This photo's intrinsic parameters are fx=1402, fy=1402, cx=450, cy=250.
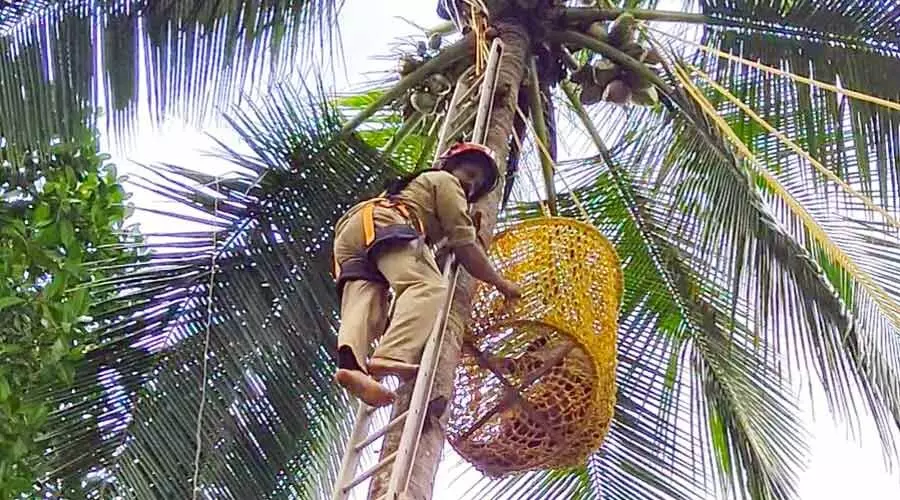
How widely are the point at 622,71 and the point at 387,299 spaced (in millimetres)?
1623

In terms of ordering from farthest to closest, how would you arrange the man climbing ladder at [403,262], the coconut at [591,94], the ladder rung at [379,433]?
the coconut at [591,94] → the man climbing ladder at [403,262] → the ladder rung at [379,433]

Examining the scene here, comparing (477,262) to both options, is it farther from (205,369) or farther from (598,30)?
(598,30)

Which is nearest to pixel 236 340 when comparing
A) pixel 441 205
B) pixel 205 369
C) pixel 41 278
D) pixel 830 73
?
pixel 205 369

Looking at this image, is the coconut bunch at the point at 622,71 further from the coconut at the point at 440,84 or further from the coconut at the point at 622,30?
the coconut at the point at 440,84

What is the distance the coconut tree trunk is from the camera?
2.92 m

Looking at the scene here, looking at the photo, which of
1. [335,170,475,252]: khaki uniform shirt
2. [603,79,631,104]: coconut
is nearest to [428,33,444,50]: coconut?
[603,79,631,104]: coconut

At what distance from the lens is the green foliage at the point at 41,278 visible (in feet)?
12.6

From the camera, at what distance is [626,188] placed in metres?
5.51

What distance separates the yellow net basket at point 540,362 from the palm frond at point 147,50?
1314mm

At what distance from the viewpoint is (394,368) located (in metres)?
3.15

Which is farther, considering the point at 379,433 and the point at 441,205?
the point at 441,205

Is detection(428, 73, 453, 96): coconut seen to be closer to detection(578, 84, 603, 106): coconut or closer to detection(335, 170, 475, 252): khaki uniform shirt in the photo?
detection(578, 84, 603, 106): coconut

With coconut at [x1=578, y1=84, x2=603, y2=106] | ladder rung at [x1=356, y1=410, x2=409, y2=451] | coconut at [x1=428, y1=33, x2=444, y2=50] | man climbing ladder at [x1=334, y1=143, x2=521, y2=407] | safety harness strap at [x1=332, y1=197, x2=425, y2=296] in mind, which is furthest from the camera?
coconut at [x1=428, y1=33, x2=444, y2=50]

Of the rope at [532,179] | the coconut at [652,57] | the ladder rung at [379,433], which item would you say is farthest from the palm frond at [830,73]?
the ladder rung at [379,433]
